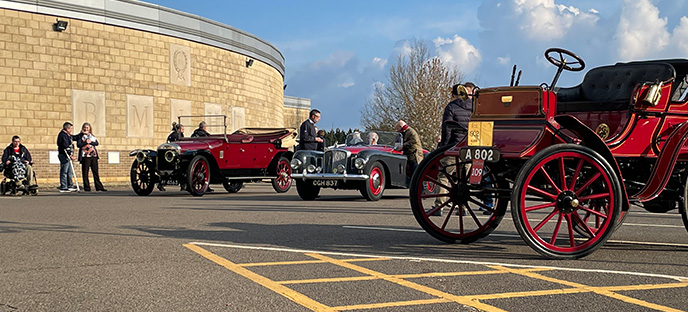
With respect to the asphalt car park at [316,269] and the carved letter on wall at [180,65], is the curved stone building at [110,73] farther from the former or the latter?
the asphalt car park at [316,269]

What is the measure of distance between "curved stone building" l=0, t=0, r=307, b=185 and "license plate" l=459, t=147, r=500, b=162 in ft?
54.6

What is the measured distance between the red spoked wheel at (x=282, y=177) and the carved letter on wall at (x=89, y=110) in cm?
1242

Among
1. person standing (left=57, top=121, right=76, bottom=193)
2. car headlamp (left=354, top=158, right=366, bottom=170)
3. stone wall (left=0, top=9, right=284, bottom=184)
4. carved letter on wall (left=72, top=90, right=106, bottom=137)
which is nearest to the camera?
car headlamp (left=354, top=158, right=366, bottom=170)

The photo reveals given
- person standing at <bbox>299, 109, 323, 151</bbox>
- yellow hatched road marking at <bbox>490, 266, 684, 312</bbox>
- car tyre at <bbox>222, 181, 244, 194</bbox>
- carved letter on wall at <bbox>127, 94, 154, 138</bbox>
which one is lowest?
yellow hatched road marking at <bbox>490, 266, 684, 312</bbox>

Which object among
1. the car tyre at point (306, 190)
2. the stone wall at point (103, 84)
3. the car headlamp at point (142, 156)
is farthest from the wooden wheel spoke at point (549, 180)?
the stone wall at point (103, 84)

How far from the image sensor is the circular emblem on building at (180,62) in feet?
99.8

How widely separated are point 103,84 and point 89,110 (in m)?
1.19

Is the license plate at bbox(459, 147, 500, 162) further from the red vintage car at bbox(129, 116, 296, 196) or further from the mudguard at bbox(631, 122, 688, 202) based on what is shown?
the red vintage car at bbox(129, 116, 296, 196)

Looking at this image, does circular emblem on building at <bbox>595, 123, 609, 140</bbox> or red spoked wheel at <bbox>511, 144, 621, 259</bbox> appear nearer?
red spoked wheel at <bbox>511, 144, 621, 259</bbox>

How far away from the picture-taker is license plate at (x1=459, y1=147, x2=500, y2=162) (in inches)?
231

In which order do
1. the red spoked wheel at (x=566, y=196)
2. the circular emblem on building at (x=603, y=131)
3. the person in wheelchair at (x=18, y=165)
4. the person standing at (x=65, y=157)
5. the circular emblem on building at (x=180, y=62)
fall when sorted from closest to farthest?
the red spoked wheel at (x=566, y=196) → the circular emblem on building at (x=603, y=131) → the person in wheelchair at (x=18, y=165) → the person standing at (x=65, y=157) → the circular emblem on building at (x=180, y=62)

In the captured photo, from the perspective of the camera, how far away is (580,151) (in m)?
5.70

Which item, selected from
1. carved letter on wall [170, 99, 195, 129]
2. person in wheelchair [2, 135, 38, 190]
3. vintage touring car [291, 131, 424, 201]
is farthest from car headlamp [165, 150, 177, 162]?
carved letter on wall [170, 99, 195, 129]

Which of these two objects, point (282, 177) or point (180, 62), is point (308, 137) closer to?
point (282, 177)
